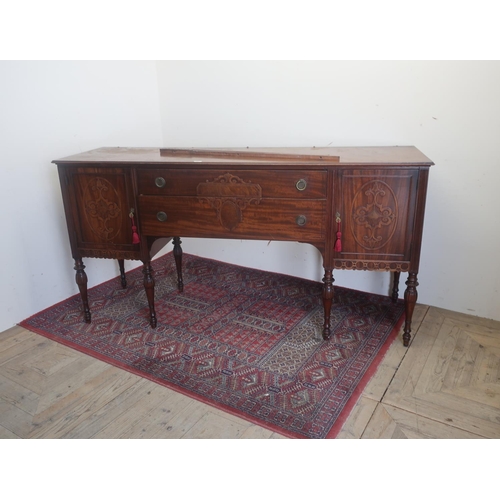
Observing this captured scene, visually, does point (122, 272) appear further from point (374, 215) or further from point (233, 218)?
point (374, 215)

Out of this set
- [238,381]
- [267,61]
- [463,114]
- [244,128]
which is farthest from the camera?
[244,128]

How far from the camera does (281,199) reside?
2043 mm

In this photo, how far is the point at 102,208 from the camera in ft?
7.34

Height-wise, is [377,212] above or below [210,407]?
above

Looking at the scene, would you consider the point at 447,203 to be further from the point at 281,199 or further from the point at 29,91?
the point at 29,91

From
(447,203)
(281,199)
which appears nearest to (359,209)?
(281,199)

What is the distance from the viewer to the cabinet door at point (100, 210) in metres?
2.18

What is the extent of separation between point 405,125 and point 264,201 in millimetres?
906

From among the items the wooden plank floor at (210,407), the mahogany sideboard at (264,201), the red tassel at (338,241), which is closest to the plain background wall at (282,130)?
the mahogany sideboard at (264,201)

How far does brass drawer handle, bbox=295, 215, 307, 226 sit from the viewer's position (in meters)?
2.06

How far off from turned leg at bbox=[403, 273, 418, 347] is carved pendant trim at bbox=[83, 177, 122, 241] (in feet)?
4.61

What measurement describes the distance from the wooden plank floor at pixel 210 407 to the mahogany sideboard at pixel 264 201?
245mm

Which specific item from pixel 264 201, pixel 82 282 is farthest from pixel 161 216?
pixel 82 282

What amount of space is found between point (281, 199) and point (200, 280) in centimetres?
114
